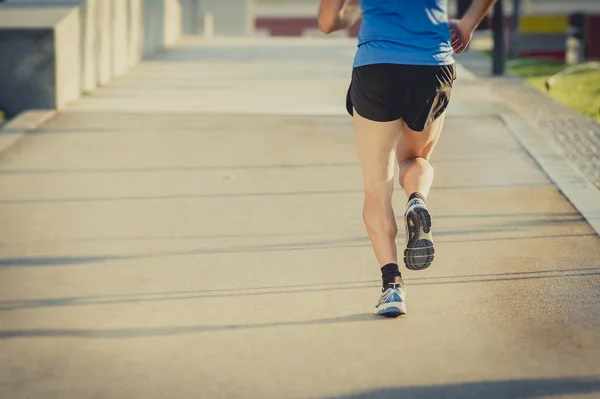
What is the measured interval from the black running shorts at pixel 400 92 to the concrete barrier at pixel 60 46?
7592mm

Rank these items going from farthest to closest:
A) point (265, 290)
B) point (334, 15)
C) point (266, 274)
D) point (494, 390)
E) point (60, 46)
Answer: point (60, 46)
point (266, 274)
point (265, 290)
point (334, 15)
point (494, 390)

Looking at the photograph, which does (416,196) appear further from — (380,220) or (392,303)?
(392,303)

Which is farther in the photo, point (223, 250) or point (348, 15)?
point (223, 250)

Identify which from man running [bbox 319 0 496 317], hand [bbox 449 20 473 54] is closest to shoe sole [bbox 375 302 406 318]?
man running [bbox 319 0 496 317]

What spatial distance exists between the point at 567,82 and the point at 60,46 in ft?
26.6

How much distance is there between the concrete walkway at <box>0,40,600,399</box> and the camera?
4.94 metres

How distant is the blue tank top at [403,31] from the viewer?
18.0 ft

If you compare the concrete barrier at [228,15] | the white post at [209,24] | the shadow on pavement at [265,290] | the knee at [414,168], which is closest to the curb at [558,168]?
the shadow on pavement at [265,290]

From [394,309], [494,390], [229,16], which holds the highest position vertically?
[494,390]

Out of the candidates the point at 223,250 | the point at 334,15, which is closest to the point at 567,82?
the point at 223,250

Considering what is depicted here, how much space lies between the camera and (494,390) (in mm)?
4676

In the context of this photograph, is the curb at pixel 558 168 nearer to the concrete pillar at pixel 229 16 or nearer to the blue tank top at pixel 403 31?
the blue tank top at pixel 403 31

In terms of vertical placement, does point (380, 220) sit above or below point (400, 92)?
below

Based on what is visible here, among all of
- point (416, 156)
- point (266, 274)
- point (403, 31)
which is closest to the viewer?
point (403, 31)
